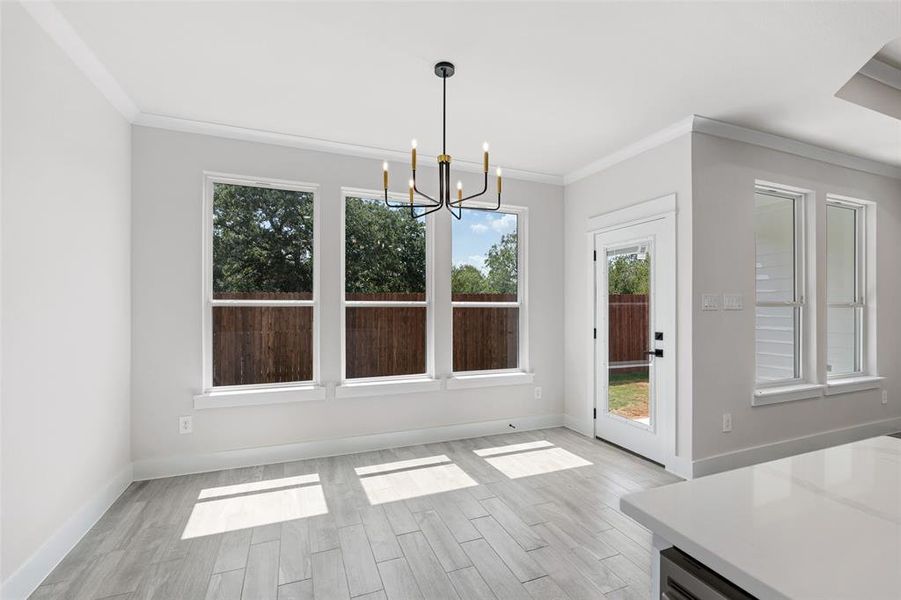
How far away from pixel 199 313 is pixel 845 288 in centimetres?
589

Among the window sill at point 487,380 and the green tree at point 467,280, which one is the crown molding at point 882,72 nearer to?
the green tree at point 467,280

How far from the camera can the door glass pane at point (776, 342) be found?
3.71m

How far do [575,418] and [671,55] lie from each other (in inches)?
130

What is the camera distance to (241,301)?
3.50 metres

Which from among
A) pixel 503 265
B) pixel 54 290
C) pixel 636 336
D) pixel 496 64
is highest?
pixel 496 64

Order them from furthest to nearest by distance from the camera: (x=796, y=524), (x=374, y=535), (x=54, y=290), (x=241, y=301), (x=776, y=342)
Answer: (x=776, y=342) < (x=241, y=301) < (x=374, y=535) < (x=54, y=290) < (x=796, y=524)

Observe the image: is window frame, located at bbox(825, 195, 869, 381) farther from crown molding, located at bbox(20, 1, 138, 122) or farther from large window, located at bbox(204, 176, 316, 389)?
crown molding, located at bbox(20, 1, 138, 122)

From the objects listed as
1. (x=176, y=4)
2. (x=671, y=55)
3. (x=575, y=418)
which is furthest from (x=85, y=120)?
(x=575, y=418)

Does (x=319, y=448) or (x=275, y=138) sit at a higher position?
(x=275, y=138)

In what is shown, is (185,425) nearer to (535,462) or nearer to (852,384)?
(535,462)

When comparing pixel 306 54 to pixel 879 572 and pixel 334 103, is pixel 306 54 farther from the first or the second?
pixel 879 572

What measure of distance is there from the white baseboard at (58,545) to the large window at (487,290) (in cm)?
275

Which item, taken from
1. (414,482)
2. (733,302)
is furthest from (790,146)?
(414,482)

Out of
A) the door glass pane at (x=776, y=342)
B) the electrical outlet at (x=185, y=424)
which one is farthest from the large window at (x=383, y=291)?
the door glass pane at (x=776, y=342)
